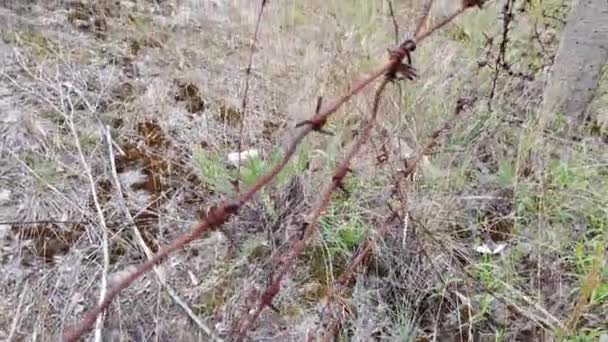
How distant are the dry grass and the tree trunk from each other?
0.07 m

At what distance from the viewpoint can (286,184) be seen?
1697 millimetres

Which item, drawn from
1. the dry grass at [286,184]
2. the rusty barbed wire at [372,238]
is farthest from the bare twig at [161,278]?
the rusty barbed wire at [372,238]

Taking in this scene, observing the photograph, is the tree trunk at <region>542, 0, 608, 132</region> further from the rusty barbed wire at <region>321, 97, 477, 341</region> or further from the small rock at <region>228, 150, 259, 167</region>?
the small rock at <region>228, 150, 259, 167</region>

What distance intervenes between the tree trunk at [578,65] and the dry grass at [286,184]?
0.23 feet

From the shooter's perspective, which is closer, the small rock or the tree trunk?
the small rock

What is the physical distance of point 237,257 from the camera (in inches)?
61.1

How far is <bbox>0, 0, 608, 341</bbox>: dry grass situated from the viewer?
143 centimetres

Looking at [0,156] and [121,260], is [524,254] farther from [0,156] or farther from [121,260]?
[0,156]

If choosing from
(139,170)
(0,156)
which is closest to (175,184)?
(139,170)

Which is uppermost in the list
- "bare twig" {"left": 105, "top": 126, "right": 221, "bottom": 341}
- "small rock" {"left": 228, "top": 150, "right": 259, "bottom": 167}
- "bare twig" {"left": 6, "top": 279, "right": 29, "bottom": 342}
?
"small rock" {"left": 228, "top": 150, "right": 259, "bottom": 167}

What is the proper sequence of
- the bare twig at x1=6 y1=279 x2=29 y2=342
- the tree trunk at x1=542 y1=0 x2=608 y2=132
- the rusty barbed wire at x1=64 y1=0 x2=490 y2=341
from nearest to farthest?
the rusty barbed wire at x1=64 y1=0 x2=490 y2=341
the bare twig at x1=6 y1=279 x2=29 y2=342
the tree trunk at x1=542 y1=0 x2=608 y2=132

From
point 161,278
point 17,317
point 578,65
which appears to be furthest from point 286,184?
point 578,65

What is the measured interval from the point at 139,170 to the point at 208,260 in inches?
17.3

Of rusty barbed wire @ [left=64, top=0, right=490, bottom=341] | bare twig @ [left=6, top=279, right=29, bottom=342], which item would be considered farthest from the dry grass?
rusty barbed wire @ [left=64, top=0, right=490, bottom=341]
